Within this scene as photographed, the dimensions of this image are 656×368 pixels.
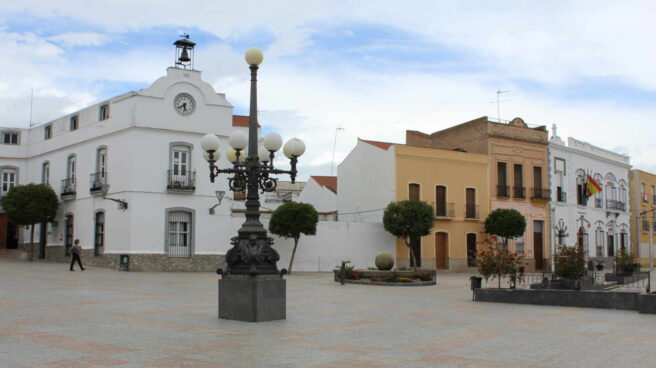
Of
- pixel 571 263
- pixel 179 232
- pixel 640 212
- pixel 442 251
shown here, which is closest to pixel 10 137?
pixel 179 232

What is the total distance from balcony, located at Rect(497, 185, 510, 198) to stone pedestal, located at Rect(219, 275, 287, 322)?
29.2 m

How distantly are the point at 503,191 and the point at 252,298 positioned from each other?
30227mm

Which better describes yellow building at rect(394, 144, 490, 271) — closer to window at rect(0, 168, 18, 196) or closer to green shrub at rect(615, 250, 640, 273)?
green shrub at rect(615, 250, 640, 273)

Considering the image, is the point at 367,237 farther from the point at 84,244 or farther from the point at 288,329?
the point at 288,329

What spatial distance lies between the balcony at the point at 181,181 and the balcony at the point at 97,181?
3.37 meters

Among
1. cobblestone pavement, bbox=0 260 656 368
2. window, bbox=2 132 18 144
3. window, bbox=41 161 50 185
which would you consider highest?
window, bbox=2 132 18 144

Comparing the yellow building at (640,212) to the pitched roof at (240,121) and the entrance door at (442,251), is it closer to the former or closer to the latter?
the entrance door at (442,251)

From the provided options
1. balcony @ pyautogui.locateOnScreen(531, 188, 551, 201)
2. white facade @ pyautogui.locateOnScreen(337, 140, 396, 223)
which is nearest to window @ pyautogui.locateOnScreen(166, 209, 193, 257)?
white facade @ pyautogui.locateOnScreen(337, 140, 396, 223)

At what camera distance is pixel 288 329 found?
421 inches

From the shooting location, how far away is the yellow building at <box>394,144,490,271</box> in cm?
3559

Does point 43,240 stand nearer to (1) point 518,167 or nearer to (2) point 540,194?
(1) point 518,167

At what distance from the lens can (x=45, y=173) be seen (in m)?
35.6

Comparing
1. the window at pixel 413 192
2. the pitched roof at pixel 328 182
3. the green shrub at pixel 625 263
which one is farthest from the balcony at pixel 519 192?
the green shrub at pixel 625 263

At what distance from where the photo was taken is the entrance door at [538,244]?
133 ft
